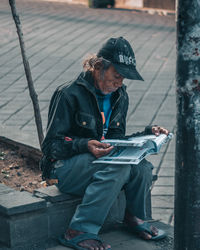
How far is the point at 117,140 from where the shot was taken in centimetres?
355

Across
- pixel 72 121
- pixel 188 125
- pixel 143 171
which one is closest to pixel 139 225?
pixel 143 171

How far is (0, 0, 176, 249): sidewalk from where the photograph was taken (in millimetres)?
5445

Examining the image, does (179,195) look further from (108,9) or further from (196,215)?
(108,9)

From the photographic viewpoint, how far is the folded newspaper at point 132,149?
337cm

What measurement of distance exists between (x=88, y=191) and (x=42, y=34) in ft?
25.9

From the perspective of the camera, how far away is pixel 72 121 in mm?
3602

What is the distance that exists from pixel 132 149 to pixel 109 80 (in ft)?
1.52

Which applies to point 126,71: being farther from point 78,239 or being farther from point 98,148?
point 78,239

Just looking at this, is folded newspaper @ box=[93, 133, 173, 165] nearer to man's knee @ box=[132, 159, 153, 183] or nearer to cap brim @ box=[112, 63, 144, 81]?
man's knee @ box=[132, 159, 153, 183]

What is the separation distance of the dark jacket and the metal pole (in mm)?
863

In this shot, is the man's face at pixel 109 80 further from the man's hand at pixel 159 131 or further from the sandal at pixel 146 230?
the sandal at pixel 146 230

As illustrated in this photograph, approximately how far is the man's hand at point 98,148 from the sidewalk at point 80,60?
68 cm

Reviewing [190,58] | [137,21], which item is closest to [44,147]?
[190,58]

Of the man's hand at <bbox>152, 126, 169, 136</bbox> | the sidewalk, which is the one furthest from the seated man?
the sidewalk
